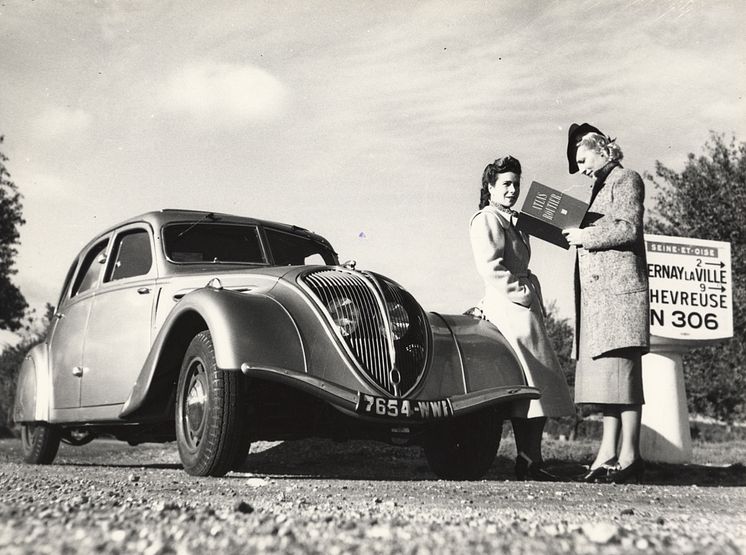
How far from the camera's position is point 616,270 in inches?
A: 203

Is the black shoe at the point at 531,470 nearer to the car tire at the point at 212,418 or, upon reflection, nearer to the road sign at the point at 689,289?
the car tire at the point at 212,418

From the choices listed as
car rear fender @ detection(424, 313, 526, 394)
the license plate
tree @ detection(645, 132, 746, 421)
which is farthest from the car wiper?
tree @ detection(645, 132, 746, 421)

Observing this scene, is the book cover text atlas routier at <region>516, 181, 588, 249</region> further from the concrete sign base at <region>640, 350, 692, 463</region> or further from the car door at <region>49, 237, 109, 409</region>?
the concrete sign base at <region>640, 350, 692, 463</region>

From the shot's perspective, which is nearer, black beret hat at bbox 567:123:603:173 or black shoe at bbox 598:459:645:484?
black shoe at bbox 598:459:645:484

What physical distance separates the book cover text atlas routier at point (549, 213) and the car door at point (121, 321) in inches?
102

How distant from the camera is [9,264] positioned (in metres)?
20.7

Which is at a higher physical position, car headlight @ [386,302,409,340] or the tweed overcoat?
the tweed overcoat

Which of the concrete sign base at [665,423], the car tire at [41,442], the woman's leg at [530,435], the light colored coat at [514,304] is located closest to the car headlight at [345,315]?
the light colored coat at [514,304]

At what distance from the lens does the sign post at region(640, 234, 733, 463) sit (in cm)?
929

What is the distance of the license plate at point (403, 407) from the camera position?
4.32m

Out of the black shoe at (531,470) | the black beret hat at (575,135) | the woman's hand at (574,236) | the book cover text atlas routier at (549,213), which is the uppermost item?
the black beret hat at (575,135)

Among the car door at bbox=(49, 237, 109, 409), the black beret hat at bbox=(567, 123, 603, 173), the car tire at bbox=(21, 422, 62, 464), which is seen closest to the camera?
the black beret hat at bbox=(567, 123, 603, 173)

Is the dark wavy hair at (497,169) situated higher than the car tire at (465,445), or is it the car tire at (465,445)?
the dark wavy hair at (497,169)

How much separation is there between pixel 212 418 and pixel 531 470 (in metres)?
2.15
